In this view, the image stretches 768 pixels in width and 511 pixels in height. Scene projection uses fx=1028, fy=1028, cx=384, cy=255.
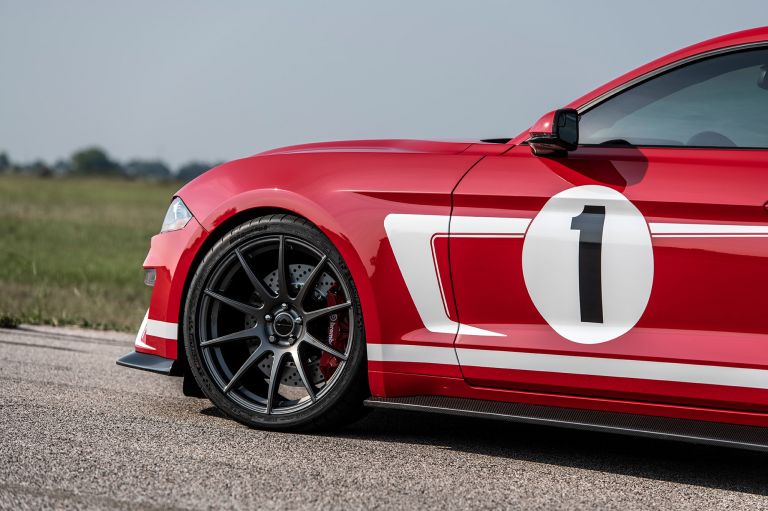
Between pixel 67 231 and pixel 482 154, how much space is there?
18024 mm

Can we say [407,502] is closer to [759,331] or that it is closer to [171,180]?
[759,331]

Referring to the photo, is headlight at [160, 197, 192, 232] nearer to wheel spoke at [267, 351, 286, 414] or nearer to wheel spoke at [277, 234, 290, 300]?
wheel spoke at [277, 234, 290, 300]

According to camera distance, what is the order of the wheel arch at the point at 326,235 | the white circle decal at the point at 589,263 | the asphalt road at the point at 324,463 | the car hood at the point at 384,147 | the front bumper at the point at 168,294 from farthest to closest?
the front bumper at the point at 168,294
the car hood at the point at 384,147
the wheel arch at the point at 326,235
the white circle decal at the point at 589,263
the asphalt road at the point at 324,463

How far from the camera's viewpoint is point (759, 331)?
355 cm

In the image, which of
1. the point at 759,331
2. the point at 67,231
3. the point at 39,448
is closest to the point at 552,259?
the point at 759,331

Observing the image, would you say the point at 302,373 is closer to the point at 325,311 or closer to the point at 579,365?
the point at 325,311

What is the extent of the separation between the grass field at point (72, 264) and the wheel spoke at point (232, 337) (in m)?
3.48

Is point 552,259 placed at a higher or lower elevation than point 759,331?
higher

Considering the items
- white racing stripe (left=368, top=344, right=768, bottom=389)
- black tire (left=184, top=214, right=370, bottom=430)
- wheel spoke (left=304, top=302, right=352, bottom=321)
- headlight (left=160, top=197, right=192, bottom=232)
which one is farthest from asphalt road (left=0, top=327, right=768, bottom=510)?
headlight (left=160, top=197, right=192, bottom=232)

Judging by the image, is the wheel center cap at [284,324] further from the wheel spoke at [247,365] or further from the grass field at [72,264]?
the grass field at [72,264]

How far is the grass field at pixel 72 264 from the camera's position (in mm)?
8188

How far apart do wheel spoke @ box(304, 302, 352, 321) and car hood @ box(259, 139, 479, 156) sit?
658 millimetres

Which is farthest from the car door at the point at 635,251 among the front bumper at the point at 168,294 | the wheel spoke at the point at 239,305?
the front bumper at the point at 168,294

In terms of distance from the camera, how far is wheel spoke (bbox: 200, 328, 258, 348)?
4312 mm
